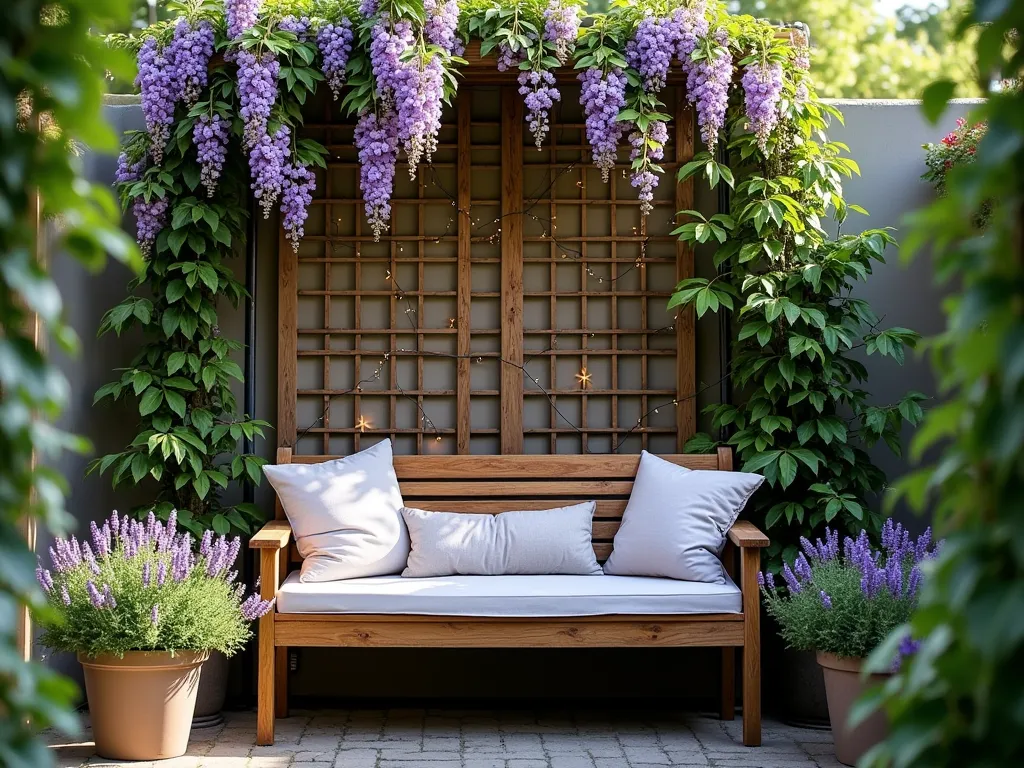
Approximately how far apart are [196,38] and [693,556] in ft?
8.24

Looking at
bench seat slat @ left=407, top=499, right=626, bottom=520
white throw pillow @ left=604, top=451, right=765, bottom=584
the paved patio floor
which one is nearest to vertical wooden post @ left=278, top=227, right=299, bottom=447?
bench seat slat @ left=407, top=499, right=626, bottom=520

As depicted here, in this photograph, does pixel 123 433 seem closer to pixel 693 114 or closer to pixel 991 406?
pixel 693 114

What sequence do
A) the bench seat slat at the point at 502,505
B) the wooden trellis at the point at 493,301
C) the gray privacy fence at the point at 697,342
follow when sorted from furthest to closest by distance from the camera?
the wooden trellis at the point at 493,301, the gray privacy fence at the point at 697,342, the bench seat slat at the point at 502,505

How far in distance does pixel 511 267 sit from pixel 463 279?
0.19 meters

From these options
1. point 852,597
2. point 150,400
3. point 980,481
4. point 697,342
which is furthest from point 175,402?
point 980,481

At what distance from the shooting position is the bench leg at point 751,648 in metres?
3.65

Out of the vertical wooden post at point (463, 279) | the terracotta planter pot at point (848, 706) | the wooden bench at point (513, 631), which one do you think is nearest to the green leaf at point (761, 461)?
the wooden bench at point (513, 631)

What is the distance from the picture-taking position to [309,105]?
14.5ft

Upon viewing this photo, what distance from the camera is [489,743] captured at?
3668 millimetres

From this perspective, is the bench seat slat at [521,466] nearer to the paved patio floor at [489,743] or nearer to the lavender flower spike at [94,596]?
the paved patio floor at [489,743]

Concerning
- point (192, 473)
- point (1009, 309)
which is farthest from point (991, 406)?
point (192, 473)

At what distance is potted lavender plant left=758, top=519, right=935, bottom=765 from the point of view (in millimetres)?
3330

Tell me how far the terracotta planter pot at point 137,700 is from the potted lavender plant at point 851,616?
1898mm

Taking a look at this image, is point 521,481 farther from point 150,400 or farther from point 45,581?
point 45,581
